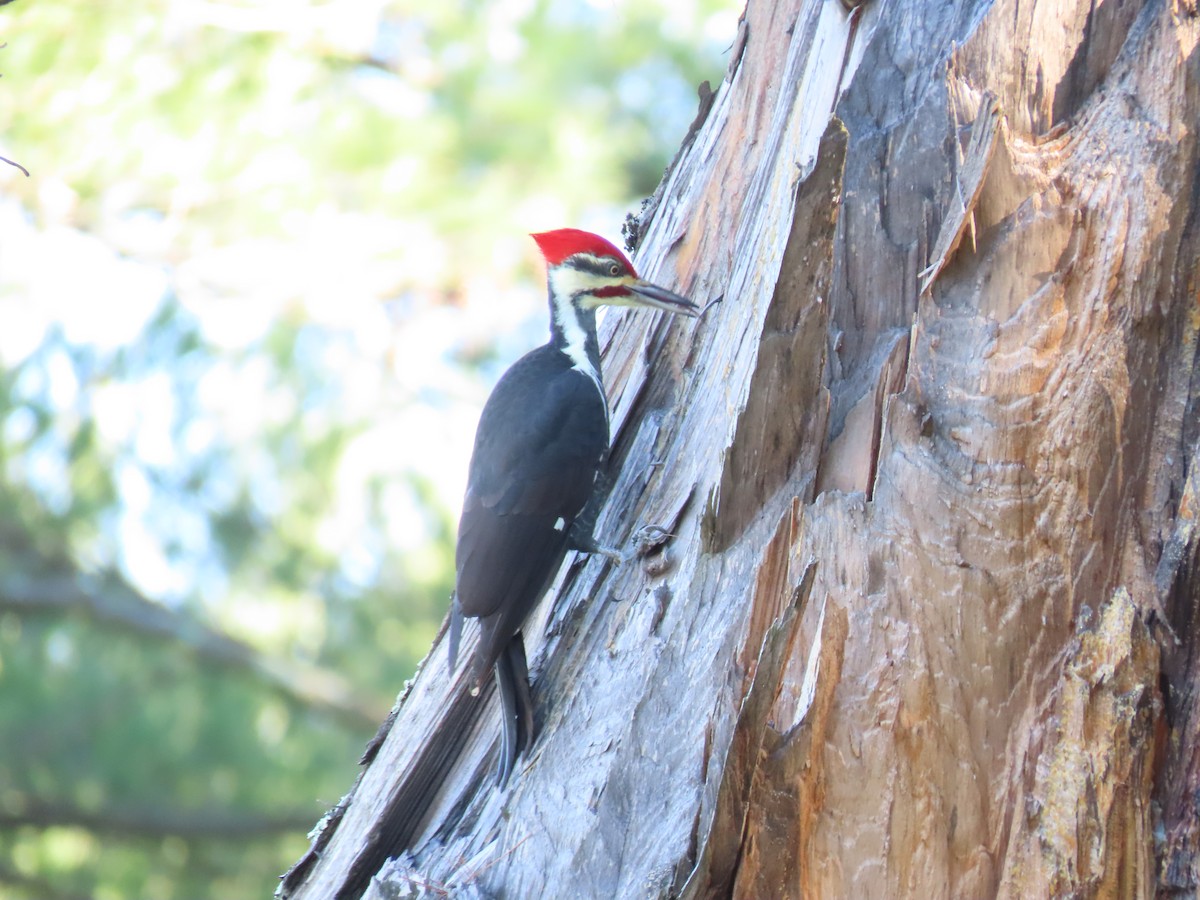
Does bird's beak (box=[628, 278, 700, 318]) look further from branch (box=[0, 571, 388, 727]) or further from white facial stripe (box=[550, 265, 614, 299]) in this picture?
branch (box=[0, 571, 388, 727])

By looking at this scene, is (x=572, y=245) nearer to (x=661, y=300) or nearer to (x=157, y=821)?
(x=661, y=300)

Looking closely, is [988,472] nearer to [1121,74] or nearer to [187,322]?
[1121,74]

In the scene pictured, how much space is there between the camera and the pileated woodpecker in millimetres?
2498

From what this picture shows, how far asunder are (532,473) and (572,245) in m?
0.72

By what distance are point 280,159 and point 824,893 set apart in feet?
16.4

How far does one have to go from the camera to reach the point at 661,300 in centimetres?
271

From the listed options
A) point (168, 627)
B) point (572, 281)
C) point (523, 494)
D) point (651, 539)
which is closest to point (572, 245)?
point (572, 281)

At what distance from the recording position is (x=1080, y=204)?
1.82 meters

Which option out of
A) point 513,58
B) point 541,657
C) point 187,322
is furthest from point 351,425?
point 541,657

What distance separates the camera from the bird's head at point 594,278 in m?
2.74

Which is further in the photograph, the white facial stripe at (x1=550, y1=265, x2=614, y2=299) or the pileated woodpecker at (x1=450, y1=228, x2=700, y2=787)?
the white facial stripe at (x1=550, y1=265, x2=614, y2=299)

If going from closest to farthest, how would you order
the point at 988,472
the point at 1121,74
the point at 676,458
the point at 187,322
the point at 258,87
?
1. the point at 988,472
2. the point at 1121,74
3. the point at 676,458
4. the point at 258,87
5. the point at 187,322

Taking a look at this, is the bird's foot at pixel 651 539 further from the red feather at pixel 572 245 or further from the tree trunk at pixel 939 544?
the red feather at pixel 572 245

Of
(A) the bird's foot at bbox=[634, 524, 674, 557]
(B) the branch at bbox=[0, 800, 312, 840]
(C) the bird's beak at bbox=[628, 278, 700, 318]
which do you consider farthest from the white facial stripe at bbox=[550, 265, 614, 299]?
(B) the branch at bbox=[0, 800, 312, 840]
